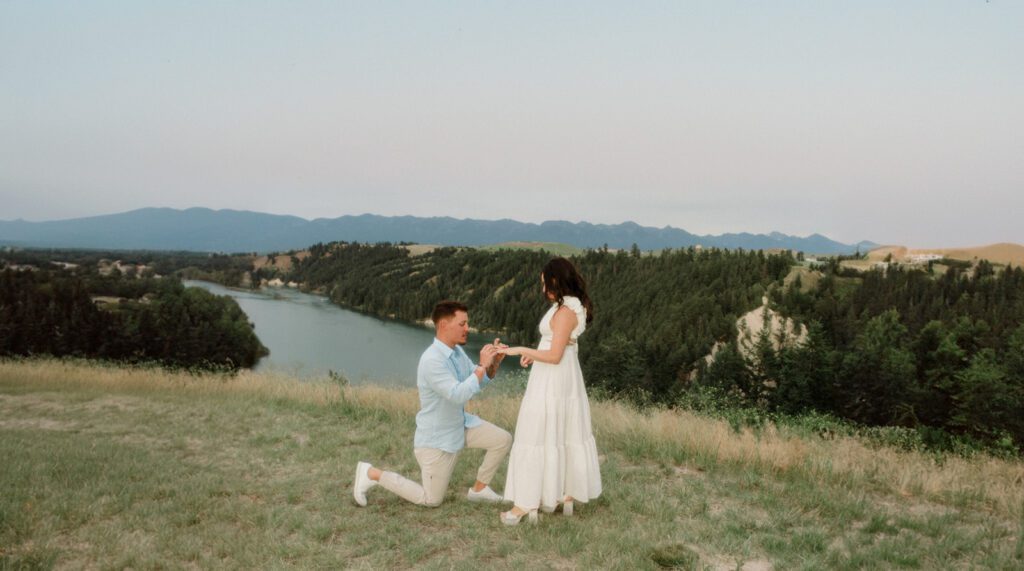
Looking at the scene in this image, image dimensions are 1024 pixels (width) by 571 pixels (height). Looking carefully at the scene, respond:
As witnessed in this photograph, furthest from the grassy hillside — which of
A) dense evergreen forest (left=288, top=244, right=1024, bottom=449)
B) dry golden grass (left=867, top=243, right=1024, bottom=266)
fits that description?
dry golden grass (left=867, top=243, right=1024, bottom=266)

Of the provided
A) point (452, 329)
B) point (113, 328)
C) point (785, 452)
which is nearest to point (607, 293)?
point (113, 328)

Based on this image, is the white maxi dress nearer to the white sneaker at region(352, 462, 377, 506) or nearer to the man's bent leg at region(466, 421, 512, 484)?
the man's bent leg at region(466, 421, 512, 484)

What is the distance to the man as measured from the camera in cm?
489

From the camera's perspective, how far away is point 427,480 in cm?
534

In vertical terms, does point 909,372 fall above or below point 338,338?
above

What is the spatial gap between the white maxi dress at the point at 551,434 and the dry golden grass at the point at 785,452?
2366 mm

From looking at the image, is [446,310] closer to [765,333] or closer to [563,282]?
[563,282]

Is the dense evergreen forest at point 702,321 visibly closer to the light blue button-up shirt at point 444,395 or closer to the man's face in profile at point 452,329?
the light blue button-up shirt at point 444,395

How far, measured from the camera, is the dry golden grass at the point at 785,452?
589 cm

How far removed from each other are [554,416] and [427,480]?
1418mm

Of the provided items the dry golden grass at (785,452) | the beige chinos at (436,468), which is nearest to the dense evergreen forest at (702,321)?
the dry golden grass at (785,452)

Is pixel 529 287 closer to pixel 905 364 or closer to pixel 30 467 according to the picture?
pixel 905 364

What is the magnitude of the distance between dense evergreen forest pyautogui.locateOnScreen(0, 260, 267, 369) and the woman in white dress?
5139 centimetres

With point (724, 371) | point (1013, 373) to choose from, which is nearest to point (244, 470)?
point (724, 371)
